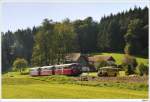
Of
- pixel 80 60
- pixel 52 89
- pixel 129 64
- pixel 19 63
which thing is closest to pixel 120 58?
pixel 129 64

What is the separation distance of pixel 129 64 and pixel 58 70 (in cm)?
45

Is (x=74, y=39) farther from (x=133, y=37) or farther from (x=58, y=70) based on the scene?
(x=133, y=37)

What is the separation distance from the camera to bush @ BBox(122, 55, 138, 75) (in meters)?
4.42

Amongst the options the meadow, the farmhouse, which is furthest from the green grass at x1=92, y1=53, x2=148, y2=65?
the farmhouse

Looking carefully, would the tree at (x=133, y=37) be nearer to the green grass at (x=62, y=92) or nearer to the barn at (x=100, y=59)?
the barn at (x=100, y=59)

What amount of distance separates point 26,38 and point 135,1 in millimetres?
724

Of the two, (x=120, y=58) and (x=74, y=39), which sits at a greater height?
(x=74, y=39)

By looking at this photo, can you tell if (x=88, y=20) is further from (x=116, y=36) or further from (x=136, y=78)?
(x=136, y=78)

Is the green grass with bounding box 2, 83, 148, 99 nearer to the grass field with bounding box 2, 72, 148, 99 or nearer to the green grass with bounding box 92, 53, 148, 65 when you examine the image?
the grass field with bounding box 2, 72, 148, 99

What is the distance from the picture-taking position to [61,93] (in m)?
4.44

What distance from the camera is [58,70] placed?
4465mm

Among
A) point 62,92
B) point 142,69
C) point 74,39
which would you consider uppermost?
point 74,39

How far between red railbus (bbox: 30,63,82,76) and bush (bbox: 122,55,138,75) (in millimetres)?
291

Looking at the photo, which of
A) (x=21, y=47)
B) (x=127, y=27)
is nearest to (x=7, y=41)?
(x=21, y=47)
